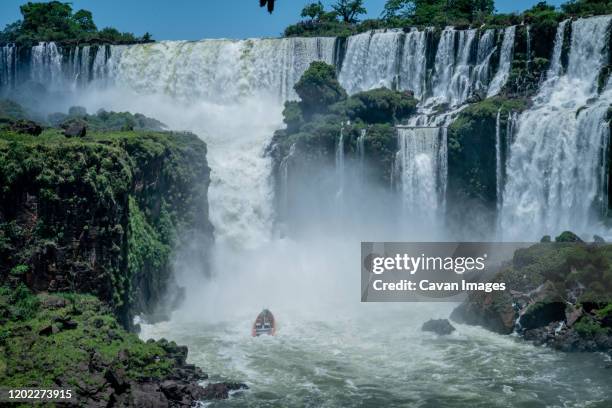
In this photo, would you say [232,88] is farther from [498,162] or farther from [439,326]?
[439,326]

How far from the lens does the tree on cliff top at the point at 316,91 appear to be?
58688 millimetres

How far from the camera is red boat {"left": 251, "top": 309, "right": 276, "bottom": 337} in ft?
127

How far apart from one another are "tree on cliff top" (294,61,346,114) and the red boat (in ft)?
74.9

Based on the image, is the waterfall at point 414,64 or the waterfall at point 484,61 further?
the waterfall at point 414,64

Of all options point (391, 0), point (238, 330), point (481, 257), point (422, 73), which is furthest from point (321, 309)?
point (391, 0)

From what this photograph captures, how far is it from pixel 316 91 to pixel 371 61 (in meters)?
7.35

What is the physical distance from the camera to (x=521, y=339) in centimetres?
3719

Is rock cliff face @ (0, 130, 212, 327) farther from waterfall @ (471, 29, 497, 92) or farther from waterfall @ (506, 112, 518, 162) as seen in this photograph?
waterfall @ (471, 29, 497, 92)

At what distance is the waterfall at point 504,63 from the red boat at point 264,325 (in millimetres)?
26704

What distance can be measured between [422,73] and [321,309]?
24701 mm

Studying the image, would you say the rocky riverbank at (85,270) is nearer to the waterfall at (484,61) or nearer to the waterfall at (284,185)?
the waterfall at (284,185)

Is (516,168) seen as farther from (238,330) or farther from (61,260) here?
(61,260)

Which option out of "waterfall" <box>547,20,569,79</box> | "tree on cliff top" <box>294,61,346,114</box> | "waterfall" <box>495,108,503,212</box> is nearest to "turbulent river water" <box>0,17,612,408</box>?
"waterfall" <box>547,20,569,79</box>

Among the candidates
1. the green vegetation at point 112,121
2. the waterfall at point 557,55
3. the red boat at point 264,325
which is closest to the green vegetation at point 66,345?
the red boat at point 264,325
